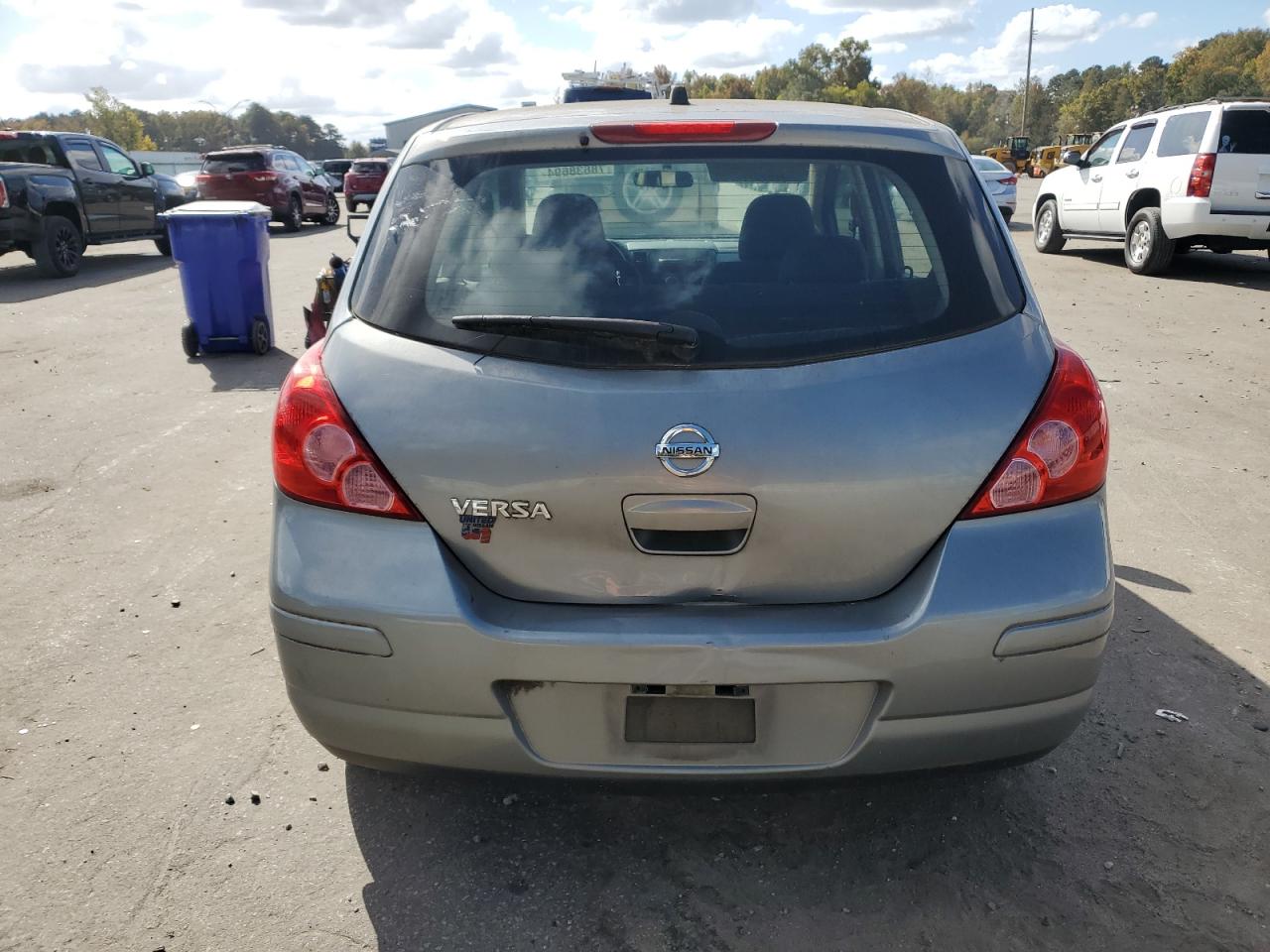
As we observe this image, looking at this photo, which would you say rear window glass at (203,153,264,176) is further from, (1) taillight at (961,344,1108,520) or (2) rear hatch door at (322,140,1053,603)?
(1) taillight at (961,344,1108,520)

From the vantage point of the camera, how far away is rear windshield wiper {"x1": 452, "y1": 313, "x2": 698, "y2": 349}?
2.38 metres

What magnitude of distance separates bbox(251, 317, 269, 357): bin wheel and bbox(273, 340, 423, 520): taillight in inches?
299

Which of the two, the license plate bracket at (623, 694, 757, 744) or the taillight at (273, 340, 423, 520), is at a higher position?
the taillight at (273, 340, 423, 520)

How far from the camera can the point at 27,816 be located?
3002 mm

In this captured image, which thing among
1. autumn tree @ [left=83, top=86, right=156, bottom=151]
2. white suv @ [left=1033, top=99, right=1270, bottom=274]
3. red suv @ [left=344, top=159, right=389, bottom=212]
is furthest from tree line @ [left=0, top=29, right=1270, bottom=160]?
white suv @ [left=1033, top=99, right=1270, bottom=274]

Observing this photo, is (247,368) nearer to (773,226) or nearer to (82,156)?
(773,226)

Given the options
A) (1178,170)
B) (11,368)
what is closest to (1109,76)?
(1178,170)

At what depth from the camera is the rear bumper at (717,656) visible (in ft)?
7.53

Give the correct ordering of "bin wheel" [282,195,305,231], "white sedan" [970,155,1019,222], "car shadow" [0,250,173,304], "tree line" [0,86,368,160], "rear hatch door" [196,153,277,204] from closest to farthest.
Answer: "car shadow" [0,250,173,304] < "white sedan" [970,155,1019,222] < "rear hatch door" [196,153,277,204] < "bin wheel" [282,195,305,231] < "tree line" [0,86,368,160]

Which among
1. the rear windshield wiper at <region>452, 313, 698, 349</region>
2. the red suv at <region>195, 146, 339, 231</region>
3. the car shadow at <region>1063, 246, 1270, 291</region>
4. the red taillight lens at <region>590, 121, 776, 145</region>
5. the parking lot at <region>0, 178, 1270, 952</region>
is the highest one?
the red taillight lens at <region>590, 121, 776, 145</region>

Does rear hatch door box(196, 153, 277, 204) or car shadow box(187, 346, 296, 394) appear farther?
rear hatch door box(196, 153, 277, 204)

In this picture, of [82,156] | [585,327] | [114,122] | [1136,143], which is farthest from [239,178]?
[114,122]

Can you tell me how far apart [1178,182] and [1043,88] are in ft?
377

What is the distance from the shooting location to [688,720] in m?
2.35
